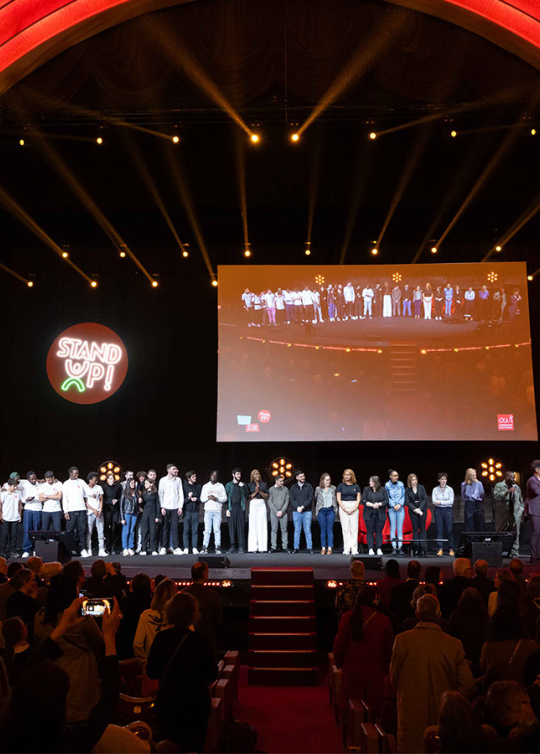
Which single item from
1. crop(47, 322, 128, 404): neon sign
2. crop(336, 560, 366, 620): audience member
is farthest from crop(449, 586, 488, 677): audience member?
crop(47, 322, 128, 404): neon sign

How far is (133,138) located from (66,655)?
8958 mm

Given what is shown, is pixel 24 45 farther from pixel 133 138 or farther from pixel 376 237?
pixel 376 237

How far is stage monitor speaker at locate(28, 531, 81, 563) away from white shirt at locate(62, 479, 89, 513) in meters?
0.58

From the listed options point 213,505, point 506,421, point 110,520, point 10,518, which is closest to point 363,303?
point 506,421

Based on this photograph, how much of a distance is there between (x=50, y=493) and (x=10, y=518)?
2.70ft

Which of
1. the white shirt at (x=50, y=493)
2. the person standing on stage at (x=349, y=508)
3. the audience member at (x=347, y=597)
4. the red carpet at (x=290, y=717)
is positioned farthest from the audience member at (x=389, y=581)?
the white shirt at (x=50, y=493)

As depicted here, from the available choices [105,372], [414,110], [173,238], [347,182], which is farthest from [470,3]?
[105,372]

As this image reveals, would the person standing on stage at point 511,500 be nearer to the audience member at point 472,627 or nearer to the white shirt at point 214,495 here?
the white shirt at point 214,495

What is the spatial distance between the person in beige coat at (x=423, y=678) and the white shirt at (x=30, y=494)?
387 inches

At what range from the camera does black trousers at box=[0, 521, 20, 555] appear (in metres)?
11.9

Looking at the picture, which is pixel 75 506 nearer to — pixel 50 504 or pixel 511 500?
pixel 50 504

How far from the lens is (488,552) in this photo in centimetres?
990

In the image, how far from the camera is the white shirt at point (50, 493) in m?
11.9

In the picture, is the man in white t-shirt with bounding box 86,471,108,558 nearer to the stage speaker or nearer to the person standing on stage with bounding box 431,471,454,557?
the person standing on stage with bounding box 431,471,454,557
